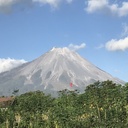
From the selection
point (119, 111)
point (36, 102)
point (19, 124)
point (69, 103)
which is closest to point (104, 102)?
point (119, 111)

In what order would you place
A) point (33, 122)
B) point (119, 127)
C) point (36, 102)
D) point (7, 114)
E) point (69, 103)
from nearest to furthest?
point (119, 127), point (33, 122), point (7, 114), point (69, 103), point (36, 102)

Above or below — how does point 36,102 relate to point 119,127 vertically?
above

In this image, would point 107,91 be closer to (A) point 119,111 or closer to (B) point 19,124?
(A) point 119,111

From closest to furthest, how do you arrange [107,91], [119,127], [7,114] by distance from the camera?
1. [119,127]
2. [7,114]
3. [107,91]

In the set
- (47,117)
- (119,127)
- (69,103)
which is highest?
(69,103)

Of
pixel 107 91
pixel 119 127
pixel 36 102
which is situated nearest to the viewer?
pixel 119 127

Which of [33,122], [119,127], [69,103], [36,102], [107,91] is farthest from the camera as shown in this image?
[36,102]

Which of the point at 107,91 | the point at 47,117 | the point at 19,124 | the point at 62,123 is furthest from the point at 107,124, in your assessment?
the point at 107,91

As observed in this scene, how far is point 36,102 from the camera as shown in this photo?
64.7 meters

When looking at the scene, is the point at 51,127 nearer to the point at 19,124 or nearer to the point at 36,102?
the point at 19,124

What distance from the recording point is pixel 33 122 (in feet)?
122

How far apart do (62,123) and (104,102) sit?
10.5 m

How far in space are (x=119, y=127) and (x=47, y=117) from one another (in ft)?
27.1

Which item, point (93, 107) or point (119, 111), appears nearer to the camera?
point (119, 111)
